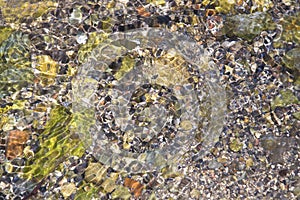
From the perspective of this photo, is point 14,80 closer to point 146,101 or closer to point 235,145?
point 146,101

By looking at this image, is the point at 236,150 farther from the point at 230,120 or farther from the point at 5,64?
the point at 5,64

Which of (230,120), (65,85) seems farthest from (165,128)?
(65,85)

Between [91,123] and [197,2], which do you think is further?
[197,2]

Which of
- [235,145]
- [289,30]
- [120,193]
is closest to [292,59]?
[289,30]

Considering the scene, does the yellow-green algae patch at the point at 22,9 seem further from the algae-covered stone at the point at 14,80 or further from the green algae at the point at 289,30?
the green algae at the point at 289,30

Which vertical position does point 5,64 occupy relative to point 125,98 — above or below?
above

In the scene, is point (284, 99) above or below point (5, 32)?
below

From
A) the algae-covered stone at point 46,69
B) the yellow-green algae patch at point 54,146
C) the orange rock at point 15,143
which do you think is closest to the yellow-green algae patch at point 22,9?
the algae-covered stone at point 46,69
